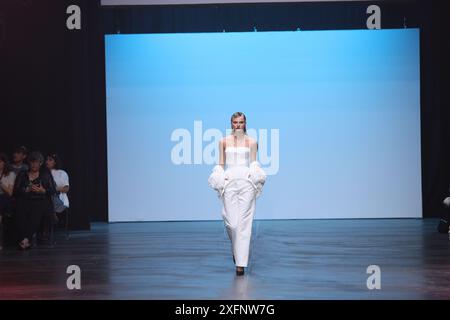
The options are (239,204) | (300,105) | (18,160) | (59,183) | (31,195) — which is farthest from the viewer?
(300,105)

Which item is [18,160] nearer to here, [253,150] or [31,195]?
[31,195]

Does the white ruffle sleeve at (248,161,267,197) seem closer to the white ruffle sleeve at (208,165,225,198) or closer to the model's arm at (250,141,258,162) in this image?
the model's arm at (250,141,258,162)

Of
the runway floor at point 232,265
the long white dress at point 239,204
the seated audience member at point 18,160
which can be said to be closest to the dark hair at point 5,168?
the seated audience member at point 18,160

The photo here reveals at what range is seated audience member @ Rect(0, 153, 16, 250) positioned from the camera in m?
8.92

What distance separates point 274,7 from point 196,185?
2616 mm

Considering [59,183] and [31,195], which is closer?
[31,195]

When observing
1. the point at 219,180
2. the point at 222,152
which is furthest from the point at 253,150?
the point at 219,180

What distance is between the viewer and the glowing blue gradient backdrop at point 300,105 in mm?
11844

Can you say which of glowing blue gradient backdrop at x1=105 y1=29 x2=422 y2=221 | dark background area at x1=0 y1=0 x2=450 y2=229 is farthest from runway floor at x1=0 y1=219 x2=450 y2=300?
dark background area at x1=0 y1=0 x2=450 y2=229

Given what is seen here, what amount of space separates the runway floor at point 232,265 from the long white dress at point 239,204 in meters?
0.21

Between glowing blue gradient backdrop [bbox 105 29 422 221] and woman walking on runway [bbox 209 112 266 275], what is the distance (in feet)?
16.1

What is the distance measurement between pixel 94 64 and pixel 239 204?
19.4ft

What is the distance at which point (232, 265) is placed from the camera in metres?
7.16

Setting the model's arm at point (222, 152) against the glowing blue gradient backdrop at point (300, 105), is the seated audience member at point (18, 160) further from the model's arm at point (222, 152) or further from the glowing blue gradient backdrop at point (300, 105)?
the model's arm at point (222, 152)
